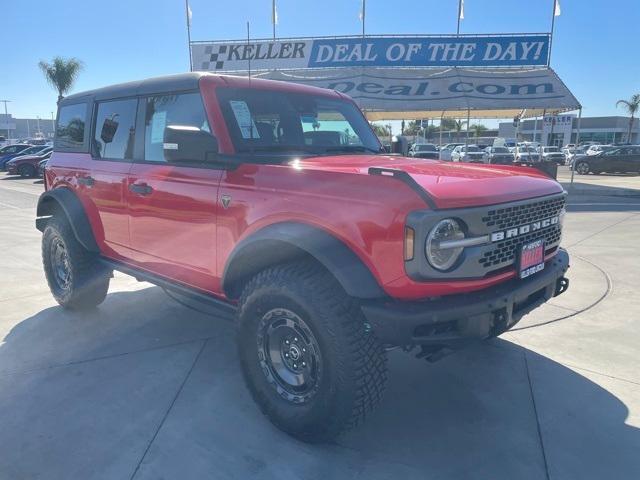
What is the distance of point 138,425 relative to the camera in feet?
9.23

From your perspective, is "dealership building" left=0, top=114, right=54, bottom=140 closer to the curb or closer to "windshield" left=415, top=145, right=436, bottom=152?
"windshield" left=415, top=145, right=436, bottom=152

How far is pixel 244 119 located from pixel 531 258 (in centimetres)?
200

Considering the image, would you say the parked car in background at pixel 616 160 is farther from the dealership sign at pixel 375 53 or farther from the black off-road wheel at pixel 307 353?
the black off-road wheel at pixel 307 353

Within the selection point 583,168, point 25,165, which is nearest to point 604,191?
point 583,168

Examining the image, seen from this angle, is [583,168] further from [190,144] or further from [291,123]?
[190,144]

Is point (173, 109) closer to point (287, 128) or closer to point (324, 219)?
point (287, 128)

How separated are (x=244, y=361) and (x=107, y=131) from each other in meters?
2.47

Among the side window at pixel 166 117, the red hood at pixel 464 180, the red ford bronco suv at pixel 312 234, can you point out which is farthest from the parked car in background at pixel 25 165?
the red hood at pixel 464 180

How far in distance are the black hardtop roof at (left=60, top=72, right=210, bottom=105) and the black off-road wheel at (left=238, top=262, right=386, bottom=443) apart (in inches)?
59.2

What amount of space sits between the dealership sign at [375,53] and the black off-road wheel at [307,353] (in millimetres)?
18490

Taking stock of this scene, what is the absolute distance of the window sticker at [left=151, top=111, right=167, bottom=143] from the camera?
356 centimetres

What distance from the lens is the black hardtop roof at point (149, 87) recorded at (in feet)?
10.9

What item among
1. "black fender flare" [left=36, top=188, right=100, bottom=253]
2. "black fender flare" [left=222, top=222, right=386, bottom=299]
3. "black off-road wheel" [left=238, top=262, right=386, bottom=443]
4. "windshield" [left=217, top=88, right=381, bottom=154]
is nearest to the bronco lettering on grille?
"black fender flare" [left=222, top=222, right=386, bottom=299]

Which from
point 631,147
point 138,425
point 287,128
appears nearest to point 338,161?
point 287,128
